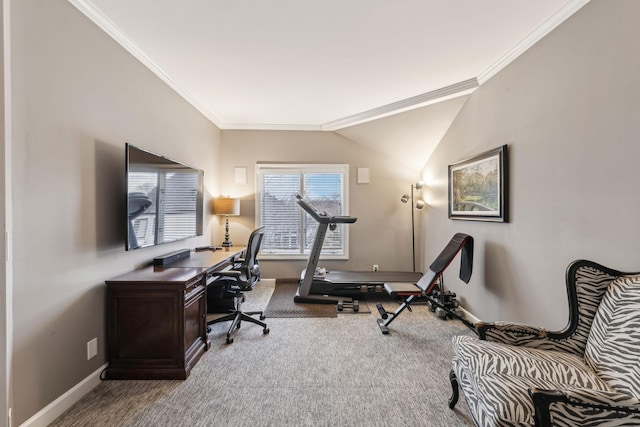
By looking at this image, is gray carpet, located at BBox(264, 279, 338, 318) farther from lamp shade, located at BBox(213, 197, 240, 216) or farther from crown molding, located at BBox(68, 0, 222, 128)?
crown molding, located at BBox(68, 0, 222, 128)

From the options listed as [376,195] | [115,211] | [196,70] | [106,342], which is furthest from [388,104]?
[106,342]

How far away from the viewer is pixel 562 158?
6.57 ft

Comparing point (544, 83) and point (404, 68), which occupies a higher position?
point (404, 68)

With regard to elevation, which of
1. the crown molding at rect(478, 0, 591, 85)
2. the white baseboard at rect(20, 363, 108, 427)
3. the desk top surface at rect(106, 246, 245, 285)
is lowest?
the white baseboard at rect(20, 363, 108, 427)

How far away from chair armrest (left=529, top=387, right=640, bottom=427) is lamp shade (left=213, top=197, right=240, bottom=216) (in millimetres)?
4089

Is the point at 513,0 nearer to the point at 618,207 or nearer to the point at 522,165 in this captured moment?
the point at 522,165

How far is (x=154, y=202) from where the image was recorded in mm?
2527

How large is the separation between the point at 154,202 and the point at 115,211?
33 cm

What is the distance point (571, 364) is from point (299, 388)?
1.65 meters

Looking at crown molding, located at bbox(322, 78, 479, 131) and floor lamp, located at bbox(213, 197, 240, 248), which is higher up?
crown molding, located at bbox(322, 78, 479, 131)

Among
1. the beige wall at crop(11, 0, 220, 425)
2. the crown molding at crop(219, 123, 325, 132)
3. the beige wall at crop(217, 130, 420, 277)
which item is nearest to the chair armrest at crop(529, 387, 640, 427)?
the beige wall at crop(11, 0, 220, 425)

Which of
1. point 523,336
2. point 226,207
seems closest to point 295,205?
point 226,207

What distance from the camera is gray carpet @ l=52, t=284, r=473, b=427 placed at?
5.74 feet

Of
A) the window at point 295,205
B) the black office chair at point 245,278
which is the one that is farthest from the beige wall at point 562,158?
the black office chair at point 245,278
